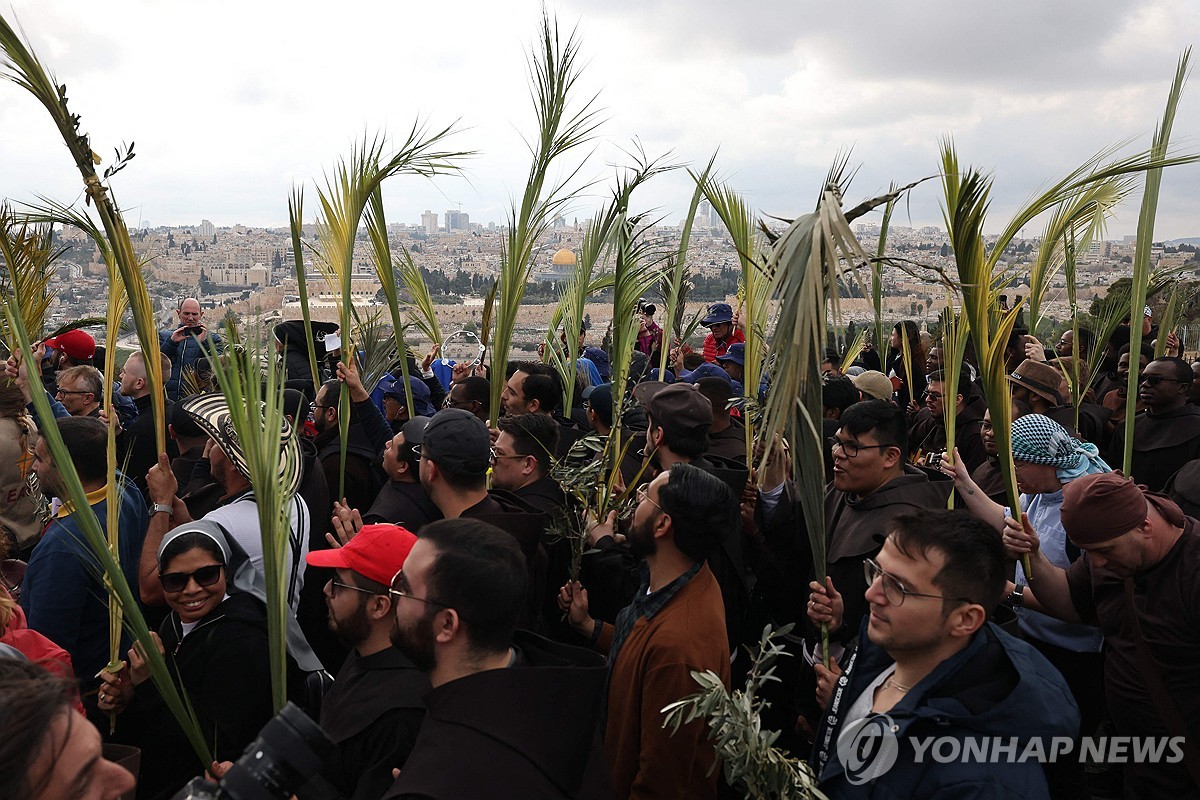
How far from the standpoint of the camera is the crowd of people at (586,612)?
7.64ft

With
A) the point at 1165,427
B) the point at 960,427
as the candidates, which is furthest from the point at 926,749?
the point at 1165,427

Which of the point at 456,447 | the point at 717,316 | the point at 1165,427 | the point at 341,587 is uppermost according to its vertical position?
the point at 717,316

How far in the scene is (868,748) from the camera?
252cm

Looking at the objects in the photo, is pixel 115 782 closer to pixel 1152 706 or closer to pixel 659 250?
pixel 1152 706

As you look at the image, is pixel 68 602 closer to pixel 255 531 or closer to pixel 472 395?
pixel 255 531

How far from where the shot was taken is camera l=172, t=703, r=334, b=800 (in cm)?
188

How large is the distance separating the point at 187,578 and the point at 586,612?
161 cm

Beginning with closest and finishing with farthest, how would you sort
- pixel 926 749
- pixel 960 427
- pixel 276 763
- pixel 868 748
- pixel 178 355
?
pixel 276 763, pixel 926 749, pixel 868 748, pixel 960 427, pixel 178 355

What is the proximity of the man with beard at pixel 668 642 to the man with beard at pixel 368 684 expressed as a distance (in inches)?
30.6

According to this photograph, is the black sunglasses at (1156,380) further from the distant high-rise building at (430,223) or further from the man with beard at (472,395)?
the distant high-rise building at (430,223)

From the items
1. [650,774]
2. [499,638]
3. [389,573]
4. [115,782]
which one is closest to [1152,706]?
[650,774]

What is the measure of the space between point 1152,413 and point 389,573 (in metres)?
5.81

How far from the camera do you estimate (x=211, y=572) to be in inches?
121

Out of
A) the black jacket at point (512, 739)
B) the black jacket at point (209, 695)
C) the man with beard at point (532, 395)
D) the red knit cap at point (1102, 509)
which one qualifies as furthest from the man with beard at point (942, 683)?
the man with beard at point (532, 395)
